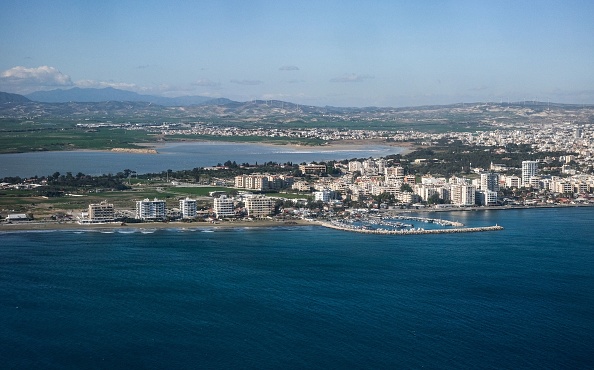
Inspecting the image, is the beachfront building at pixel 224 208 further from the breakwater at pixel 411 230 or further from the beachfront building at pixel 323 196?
the beachfront building at pixel 323 196

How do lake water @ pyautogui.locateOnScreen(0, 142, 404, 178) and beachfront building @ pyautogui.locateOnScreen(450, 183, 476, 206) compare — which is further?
lake water @ pyautogui.locateOnScreen(0, 142, 404, 178)

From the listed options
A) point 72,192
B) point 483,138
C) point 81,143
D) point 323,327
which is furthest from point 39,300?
point 483,138

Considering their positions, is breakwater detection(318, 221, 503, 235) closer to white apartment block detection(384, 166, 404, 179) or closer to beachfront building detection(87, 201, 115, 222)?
beachfront building detection(87, 201, 115, 222)

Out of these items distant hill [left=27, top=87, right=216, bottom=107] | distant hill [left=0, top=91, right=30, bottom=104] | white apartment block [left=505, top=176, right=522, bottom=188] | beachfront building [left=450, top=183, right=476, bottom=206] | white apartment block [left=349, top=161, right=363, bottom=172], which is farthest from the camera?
distant hill [left=27, top=87, right=216, bottom=107]

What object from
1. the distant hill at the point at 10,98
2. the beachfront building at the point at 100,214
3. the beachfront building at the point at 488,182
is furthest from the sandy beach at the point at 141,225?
the distant hill at the point at 10,98

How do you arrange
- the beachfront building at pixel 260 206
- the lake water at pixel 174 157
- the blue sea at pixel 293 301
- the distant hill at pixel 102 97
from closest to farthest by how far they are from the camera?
the blue sea at pixel 293 301 → the beachfront building at pixel 260 206 → the lake water at pixel 174 157 → the distant hill at pixel 102 97

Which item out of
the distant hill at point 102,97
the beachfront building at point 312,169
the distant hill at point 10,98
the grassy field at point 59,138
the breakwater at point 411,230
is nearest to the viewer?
the breakwater at point 411,230

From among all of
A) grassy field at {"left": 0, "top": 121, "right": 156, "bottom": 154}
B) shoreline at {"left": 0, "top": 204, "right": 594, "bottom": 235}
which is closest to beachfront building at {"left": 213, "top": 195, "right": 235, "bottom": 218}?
shoreline at {"left": 0, "top": 204, "right": 594, "bottom": 235}
